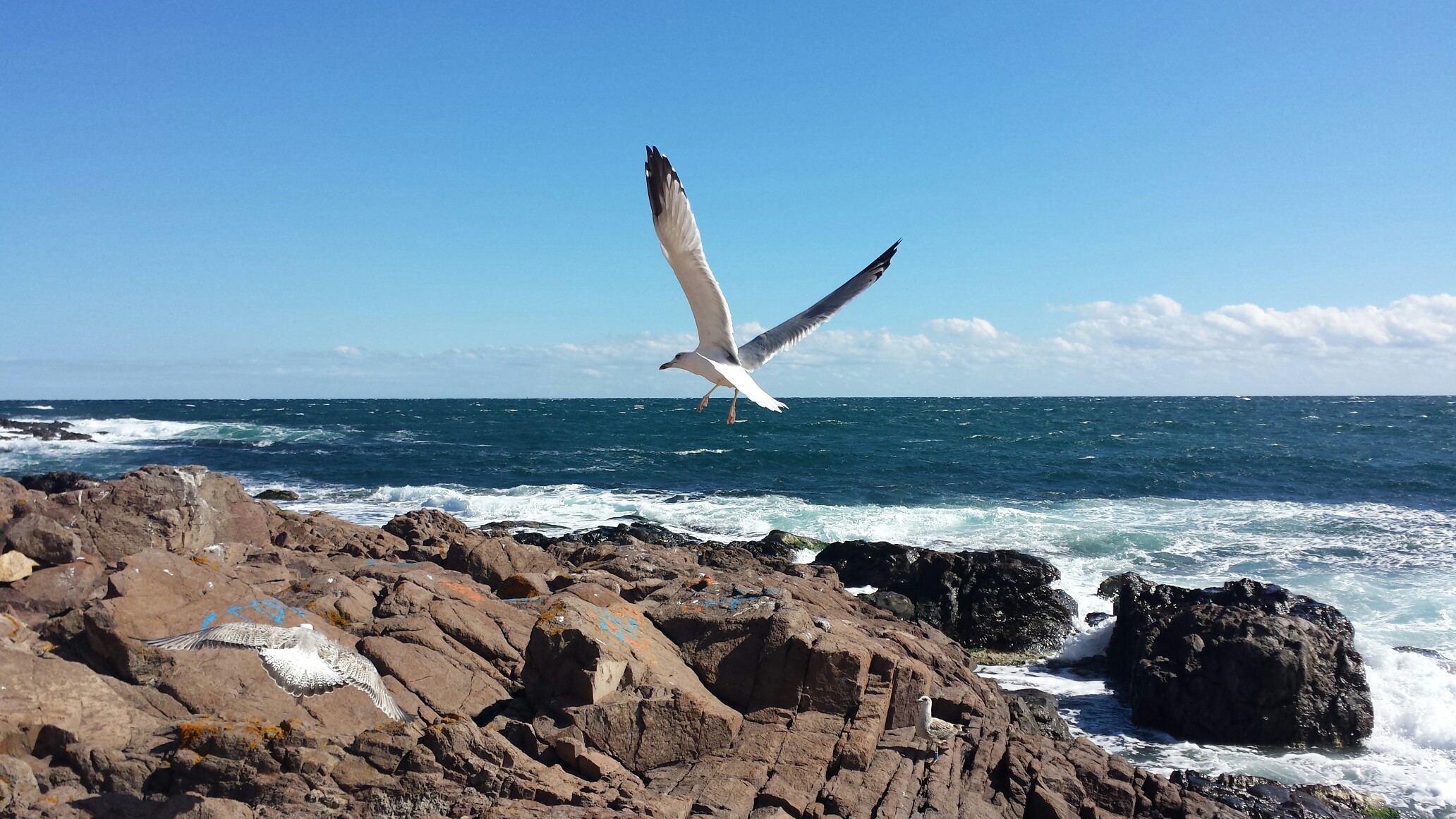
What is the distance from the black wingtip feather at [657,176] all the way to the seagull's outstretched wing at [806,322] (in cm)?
179

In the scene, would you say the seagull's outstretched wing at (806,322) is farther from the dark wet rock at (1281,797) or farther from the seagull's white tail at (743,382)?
the dark wet rock at (1281,797)

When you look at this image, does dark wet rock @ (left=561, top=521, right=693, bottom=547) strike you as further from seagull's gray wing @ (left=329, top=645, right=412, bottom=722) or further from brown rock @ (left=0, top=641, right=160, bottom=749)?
brown rock @ (left=0, top=641, right=160, bottom=749)

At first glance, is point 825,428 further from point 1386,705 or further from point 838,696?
point 838,696

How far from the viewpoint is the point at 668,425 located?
55469 millimetres

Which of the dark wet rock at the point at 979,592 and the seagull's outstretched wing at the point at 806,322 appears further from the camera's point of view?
the dark wet rock at the point at 979,592

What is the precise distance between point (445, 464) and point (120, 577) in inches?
1141

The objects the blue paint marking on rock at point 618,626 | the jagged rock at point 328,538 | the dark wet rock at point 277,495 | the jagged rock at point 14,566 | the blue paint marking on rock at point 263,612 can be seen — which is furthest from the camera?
the dark wet rock at point 277,495

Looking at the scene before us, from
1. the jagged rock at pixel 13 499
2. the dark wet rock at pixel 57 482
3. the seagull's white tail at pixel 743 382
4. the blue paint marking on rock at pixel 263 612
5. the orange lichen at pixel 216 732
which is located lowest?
the dark wet rock at pixel 57 482

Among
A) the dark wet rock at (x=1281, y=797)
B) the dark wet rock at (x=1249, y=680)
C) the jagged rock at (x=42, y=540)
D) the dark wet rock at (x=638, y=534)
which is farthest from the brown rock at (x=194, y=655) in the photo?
the dark wet rock at (x=638, y=534)

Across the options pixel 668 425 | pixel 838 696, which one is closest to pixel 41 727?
pixel 838 696

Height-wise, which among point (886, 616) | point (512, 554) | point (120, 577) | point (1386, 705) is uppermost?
point (120, 577)

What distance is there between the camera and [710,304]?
252 inches

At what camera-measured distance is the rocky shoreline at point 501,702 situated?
428 centimetres

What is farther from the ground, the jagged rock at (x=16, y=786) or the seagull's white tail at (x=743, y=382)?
the seagull's white tail at (x=743, y=382)
